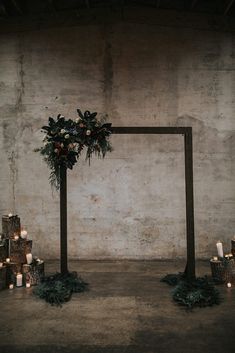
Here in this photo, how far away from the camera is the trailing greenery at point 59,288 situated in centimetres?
534

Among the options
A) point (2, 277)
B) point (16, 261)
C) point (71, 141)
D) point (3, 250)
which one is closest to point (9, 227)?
point (3, 250)

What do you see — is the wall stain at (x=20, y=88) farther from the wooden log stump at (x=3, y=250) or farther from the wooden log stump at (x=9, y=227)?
the wooden log stump at (x=3, y=250)

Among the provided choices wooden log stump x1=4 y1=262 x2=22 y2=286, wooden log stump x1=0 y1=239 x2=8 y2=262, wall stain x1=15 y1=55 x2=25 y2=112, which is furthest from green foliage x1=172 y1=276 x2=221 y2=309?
wall stain x1=15 y1=55 x2=25 y2=112

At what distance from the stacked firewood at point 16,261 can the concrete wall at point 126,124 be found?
136 cm

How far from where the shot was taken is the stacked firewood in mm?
6090

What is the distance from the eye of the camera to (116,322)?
15.0ft

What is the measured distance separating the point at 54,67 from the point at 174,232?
14.3 feet

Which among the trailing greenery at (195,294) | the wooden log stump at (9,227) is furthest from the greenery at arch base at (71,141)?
the trailing greenery at (195,294)

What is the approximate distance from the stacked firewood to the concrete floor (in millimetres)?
254

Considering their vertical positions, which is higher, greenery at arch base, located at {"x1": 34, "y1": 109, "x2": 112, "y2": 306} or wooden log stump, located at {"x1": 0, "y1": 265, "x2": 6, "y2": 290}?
greenery at arch base, located at {"x1": 34, "y1": 109, "x2": 112, "y2": 306}

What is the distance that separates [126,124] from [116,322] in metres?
4.34

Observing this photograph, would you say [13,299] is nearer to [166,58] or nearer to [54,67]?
[54,67]

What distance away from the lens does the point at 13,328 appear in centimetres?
445

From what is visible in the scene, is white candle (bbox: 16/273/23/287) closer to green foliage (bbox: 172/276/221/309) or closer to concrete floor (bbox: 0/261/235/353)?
concrete floor (bbox: 0/261/235/353)
